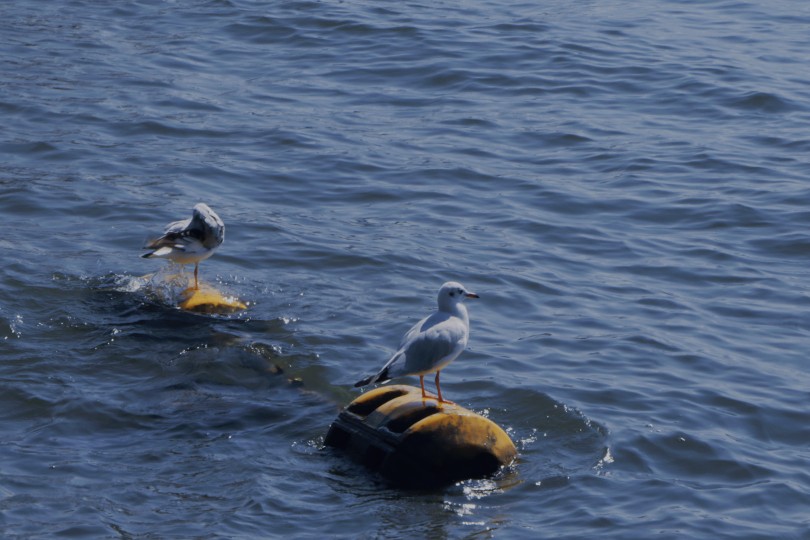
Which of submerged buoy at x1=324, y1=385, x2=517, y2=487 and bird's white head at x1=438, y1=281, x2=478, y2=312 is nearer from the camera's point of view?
submerged buoy at x1=324, y1=385, x2=517, y2=487

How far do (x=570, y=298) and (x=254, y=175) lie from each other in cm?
455

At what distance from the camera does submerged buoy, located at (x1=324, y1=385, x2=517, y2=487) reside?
26.3 ft

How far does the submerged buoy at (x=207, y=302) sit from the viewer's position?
1077 centimetres

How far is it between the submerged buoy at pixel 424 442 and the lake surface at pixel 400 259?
145 mm

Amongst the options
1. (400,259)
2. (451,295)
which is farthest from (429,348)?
(400,259)

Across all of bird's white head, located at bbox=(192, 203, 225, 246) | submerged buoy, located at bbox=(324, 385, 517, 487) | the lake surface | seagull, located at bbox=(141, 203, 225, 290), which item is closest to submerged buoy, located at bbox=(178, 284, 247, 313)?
the lake surface

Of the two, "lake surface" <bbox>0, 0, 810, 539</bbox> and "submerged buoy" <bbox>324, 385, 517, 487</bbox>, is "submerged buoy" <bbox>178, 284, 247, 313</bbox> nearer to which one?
"lake surface" <bbox>0, 0, 810, 539</bbox>

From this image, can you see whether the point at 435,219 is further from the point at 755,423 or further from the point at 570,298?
the point at 755,423

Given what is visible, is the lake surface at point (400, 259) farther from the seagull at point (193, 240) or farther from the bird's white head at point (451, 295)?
the bird's white head at point (451, 295)

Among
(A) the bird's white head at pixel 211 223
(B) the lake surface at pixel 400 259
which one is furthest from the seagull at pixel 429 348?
(A) the bird's white head at pixel 211 223

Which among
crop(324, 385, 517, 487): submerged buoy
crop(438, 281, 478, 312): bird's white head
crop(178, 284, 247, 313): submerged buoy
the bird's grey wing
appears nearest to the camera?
crop(324, 385, 517, 487): submerged buoy

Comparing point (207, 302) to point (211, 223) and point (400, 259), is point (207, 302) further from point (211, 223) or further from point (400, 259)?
point (400, 259)

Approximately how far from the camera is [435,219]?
13328 millimetres

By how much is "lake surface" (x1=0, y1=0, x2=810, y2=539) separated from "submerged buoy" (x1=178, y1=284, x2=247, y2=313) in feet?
0.43
